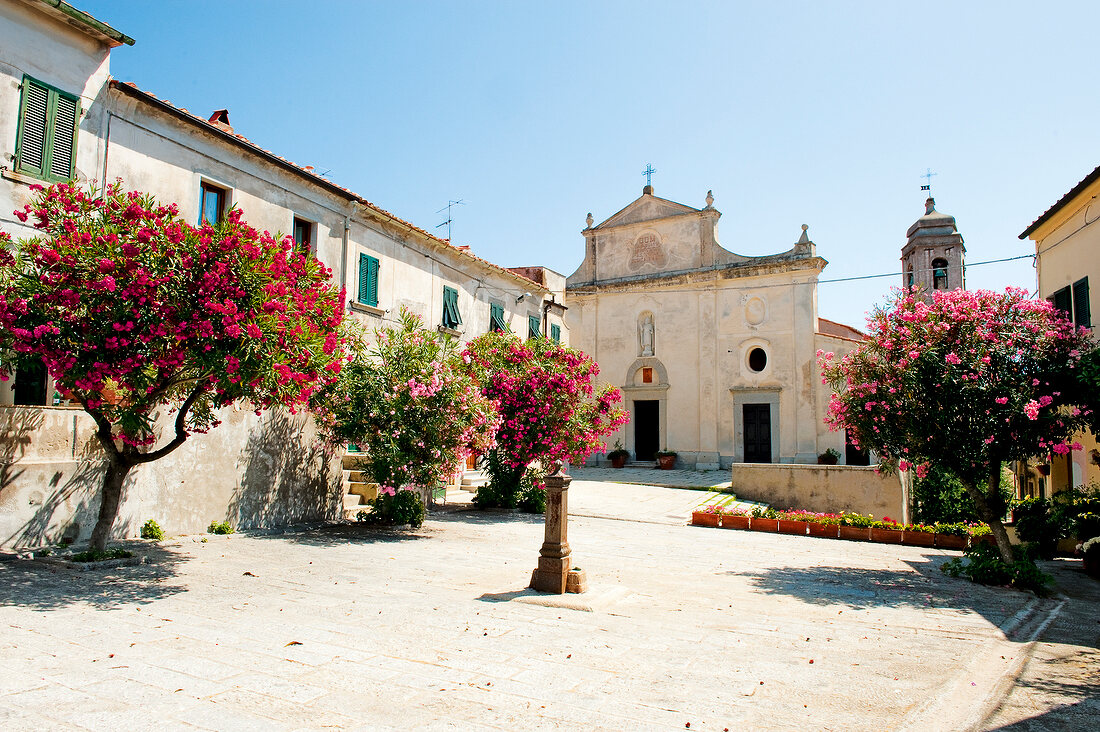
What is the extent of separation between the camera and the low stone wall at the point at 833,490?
1845cm

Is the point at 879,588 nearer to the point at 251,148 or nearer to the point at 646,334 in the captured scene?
the point at 251,148

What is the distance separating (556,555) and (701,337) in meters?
24.4

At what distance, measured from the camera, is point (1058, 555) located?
1297 cm

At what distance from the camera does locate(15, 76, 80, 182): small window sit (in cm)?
939

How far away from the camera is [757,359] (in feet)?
99.2

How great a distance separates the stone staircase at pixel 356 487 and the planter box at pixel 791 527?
8.67 meters

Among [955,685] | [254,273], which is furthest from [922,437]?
[254,273]

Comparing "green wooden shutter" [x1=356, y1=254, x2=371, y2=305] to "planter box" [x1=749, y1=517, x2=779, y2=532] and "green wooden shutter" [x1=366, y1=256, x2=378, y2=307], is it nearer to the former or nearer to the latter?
"green wooden shutter" [x1=366, y1=256, x2=378, y2=307]

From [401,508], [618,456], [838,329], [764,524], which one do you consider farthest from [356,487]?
[838,329]

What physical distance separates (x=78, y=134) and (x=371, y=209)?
6.15 m

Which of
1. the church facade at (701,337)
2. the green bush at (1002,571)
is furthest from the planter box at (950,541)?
the church facade at (701,337)

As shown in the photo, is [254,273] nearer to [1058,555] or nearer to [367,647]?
[367,647]

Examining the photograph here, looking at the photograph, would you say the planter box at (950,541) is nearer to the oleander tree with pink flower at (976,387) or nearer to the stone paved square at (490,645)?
the oleander tree with pink flower at (976,387)

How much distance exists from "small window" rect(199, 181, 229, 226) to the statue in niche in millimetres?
22148
